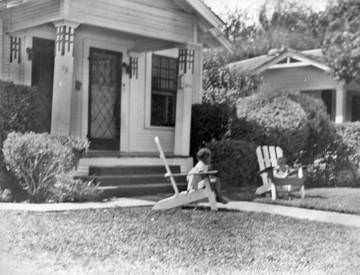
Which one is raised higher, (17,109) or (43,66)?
(43,66)

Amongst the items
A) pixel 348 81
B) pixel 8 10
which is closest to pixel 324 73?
pixel 348 81

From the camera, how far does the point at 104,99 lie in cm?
1093

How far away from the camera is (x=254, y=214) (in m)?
7.39

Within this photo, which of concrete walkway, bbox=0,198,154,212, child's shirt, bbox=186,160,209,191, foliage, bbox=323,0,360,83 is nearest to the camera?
foliage, bbox=323,0,360,83

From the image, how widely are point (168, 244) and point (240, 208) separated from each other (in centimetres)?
228

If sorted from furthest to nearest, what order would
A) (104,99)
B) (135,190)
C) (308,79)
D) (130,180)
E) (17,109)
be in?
1. (104,99)
2. (130,180)
3. (135,190)
4. (17,109)
5. (308,79)

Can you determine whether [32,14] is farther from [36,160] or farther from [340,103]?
[340,103]

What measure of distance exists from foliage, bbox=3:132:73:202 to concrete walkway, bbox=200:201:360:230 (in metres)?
1.99

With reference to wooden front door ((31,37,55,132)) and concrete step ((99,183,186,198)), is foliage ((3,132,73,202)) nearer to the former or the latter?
concrete step ((99,183,186,198))

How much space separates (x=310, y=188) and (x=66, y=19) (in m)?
5.28

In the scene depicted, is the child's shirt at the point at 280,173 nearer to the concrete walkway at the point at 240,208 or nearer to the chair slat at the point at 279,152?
the chair slat at the point at 279,152

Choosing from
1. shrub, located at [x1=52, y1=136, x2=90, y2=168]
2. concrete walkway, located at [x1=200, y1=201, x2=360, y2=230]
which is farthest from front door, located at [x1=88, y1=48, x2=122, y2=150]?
concrete walkway, located at [x1=200, y1=201, x2=360, y2=230]

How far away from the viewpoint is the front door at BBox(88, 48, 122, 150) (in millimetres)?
10695

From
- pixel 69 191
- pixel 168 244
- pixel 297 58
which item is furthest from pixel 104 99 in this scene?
pixel 168 244
